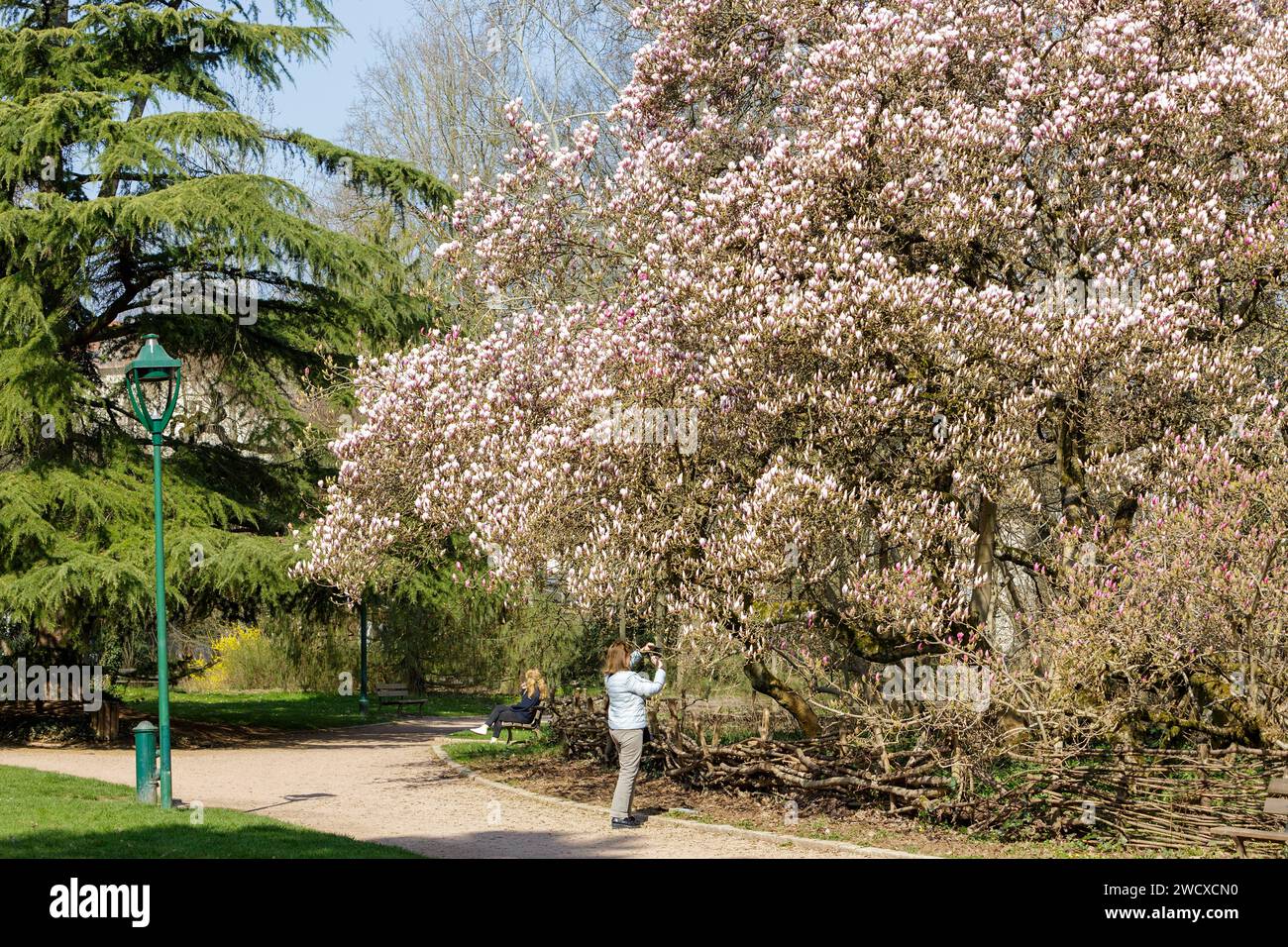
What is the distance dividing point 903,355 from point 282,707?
20.5 metres

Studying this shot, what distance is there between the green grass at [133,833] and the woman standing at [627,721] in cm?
230

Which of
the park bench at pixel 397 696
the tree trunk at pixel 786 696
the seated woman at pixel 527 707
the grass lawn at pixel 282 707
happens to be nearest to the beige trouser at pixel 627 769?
the tree trunk at pixel 786 696

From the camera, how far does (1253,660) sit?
1009cm

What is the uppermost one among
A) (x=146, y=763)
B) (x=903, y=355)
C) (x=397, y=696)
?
(x=903, y=355)

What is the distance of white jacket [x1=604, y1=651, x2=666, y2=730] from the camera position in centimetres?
1154

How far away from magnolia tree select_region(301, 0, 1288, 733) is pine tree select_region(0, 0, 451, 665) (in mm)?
7168

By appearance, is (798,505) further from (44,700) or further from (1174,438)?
(44,700)

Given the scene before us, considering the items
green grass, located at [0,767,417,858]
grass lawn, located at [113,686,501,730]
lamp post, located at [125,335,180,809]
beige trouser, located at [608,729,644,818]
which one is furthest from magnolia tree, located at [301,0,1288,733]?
grass lawn, located at [113,686,501,730]

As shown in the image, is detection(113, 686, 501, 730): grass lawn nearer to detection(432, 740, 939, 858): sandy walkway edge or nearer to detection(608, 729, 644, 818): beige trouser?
detection(432, 740, 939, 858): sandy walkway edge

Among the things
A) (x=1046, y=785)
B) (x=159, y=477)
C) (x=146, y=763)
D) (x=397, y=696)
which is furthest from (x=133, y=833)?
(x=397, y=696)

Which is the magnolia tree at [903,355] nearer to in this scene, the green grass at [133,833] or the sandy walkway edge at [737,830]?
the sandy walkway edge at [737,830]

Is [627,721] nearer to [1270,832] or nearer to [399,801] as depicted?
[399,801]

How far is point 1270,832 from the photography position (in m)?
8.95
